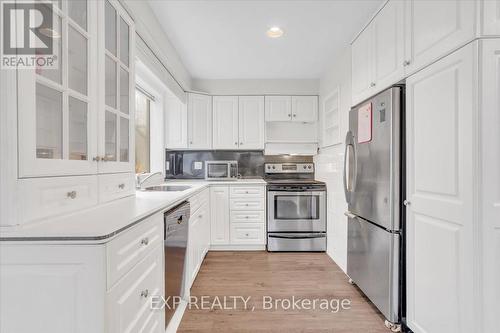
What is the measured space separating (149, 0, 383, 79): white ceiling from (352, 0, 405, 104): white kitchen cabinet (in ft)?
0.76

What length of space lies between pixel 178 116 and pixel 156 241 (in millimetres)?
2730

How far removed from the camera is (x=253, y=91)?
402cm

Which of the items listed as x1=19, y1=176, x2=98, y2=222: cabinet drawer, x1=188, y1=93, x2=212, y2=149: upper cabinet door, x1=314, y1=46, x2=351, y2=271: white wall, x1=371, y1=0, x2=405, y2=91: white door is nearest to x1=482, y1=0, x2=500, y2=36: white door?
x1=371, y1=0, x2=405, y2=91: white door

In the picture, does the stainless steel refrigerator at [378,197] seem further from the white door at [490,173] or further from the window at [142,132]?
the window at [142,132]

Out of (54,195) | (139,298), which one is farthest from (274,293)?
(54,195)

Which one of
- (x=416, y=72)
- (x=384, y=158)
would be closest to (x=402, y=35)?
(x=416, y=72)

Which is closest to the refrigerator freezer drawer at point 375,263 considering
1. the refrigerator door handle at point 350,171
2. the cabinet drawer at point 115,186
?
the refrigerator door handle at point 350,171

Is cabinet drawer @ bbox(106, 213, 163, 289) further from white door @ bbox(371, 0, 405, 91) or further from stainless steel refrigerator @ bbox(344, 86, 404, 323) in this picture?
white door @ bbox(371, 0, 405, 91)

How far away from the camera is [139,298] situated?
1132mm

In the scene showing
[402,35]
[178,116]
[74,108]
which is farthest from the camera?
[178,116]

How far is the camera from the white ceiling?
215 centimetres

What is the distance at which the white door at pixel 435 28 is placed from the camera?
126 centimetres

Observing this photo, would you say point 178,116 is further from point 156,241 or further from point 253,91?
point 156,241

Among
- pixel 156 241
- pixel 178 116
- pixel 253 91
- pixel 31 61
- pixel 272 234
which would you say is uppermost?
pixel 253 91
